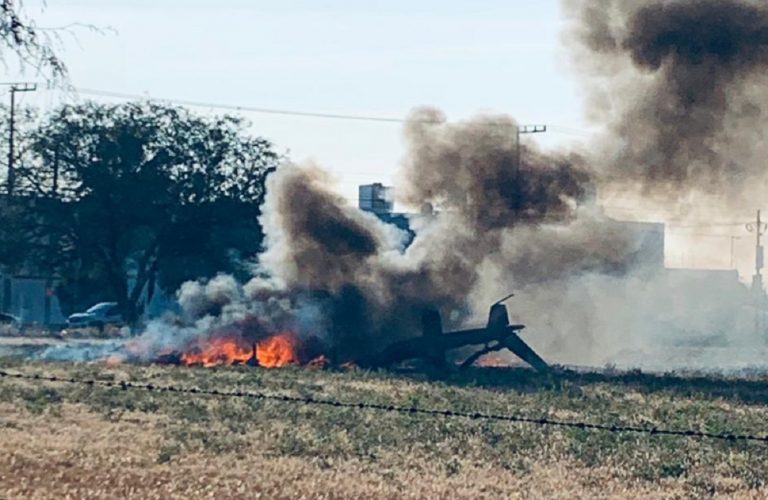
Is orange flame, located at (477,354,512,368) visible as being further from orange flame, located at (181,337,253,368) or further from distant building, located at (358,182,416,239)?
distant building, located at (358,182,416,239)

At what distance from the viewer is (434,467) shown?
18.4 metres

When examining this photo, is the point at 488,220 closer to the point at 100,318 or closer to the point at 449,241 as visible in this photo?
the point at 449,241

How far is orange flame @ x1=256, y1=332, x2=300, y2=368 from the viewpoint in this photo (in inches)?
1606

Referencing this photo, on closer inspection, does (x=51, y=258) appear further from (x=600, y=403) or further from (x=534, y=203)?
(x=600, y=403)

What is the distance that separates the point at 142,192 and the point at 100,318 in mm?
9269

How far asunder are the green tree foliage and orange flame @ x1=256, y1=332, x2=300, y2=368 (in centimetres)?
1998

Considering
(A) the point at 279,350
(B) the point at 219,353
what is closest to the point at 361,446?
(B) the point at 219,353

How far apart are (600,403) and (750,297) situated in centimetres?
8168

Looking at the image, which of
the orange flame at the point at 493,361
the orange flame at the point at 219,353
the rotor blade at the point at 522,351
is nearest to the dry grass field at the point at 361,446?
the rotor blade at the point at 522,351

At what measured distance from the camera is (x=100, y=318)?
68.5 m

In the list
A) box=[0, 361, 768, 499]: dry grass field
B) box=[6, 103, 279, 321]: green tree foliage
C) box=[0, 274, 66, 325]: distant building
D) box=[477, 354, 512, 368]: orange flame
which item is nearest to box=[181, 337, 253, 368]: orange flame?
box=[477, 354, 512, 368]: orange flame

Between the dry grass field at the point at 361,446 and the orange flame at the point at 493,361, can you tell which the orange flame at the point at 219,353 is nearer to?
the orange flame at the point at 493,361

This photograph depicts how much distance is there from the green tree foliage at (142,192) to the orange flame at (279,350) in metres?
20.0

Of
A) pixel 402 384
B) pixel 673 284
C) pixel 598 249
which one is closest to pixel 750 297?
pixel 673 284
